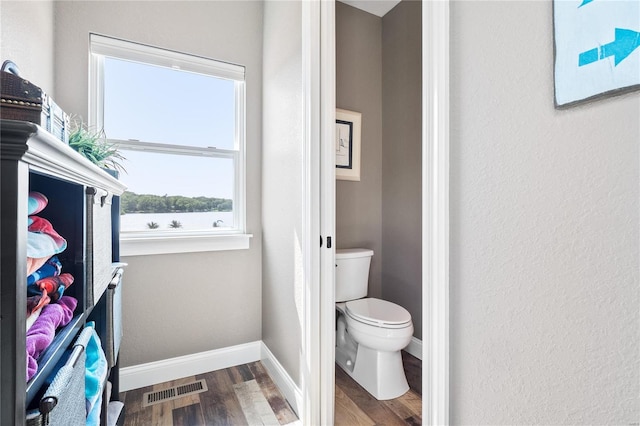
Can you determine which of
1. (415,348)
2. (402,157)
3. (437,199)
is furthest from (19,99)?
(415,348)

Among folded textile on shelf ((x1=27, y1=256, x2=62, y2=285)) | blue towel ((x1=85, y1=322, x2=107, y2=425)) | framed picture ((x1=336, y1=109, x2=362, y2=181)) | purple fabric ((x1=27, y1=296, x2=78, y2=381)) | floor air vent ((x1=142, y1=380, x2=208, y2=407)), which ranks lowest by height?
floor air vent ((x1=142, y1=380, x2=208, y2=407))

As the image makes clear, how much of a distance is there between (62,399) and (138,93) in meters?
1.87

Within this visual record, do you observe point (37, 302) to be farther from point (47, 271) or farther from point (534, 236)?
point (534, 236)

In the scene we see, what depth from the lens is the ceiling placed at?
237cm

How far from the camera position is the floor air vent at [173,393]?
1.71m

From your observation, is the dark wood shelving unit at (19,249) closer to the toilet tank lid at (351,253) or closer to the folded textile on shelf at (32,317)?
the folded textile on shelf at (32,317)

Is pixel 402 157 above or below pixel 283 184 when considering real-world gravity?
above

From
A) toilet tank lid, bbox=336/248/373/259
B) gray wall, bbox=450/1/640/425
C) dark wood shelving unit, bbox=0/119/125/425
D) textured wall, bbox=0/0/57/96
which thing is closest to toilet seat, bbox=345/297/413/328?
toilet tank lid, bbox=336/248/373/259

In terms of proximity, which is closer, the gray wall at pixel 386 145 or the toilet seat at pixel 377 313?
the toilet seat at pixel 377 313

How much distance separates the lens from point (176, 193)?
2.00 metres

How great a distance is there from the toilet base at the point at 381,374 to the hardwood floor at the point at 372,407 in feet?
0.11

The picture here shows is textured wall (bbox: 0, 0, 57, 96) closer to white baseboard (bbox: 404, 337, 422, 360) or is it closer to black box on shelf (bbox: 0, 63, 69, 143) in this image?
black box on shelf (bbox: 0, 63, 69, 143)

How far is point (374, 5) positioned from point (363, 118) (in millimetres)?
897

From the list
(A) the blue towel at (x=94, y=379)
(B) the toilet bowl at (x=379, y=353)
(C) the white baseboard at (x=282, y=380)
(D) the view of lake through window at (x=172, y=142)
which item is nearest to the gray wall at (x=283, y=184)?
(C) the white baseboard at (x=282, y=380)
